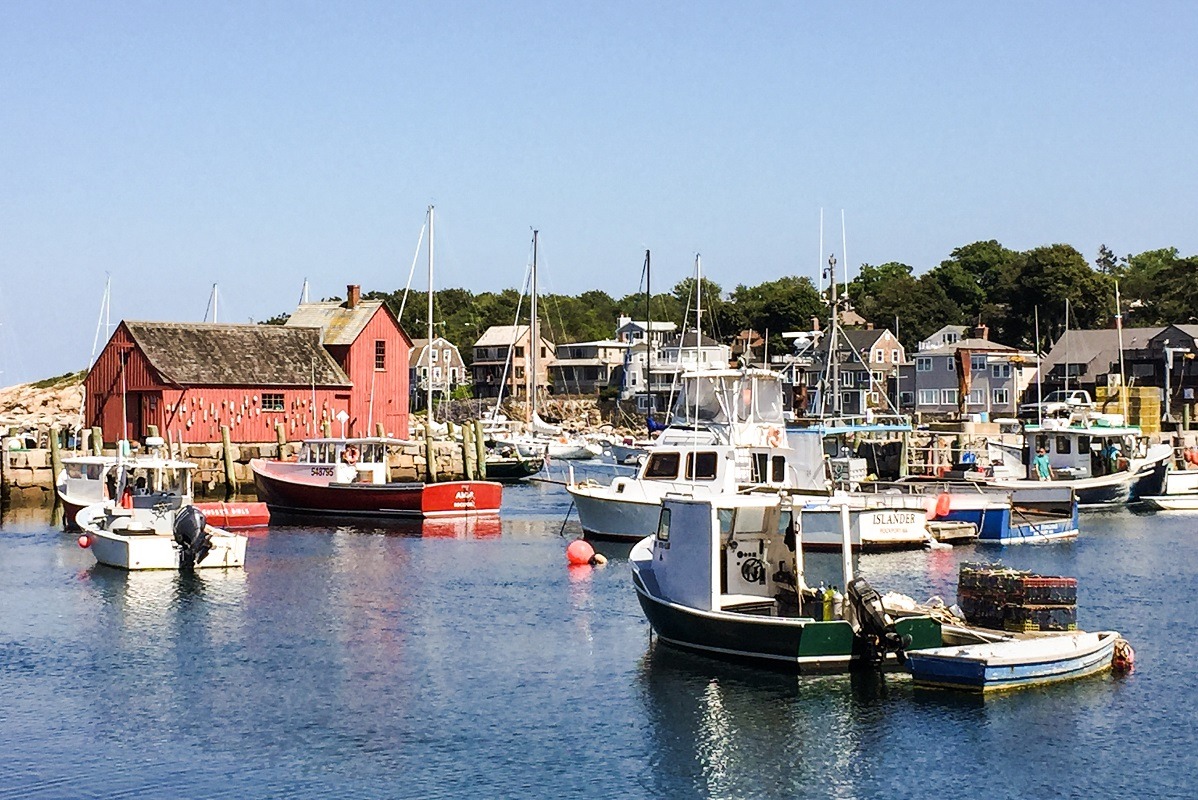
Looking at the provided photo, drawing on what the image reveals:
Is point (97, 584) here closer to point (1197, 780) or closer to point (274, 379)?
point (1197, 780)

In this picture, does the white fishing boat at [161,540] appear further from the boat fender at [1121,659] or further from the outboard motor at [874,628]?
the boat fender at [1121,659]

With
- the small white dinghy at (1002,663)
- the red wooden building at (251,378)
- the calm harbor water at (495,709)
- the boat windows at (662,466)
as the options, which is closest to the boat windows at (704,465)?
the boat windows at (662,466)

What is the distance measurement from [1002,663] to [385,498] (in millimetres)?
33592

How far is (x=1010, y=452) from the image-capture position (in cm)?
7100

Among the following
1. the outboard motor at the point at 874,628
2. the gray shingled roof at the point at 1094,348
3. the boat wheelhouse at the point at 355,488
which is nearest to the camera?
the outboard motor at the point at 874,628

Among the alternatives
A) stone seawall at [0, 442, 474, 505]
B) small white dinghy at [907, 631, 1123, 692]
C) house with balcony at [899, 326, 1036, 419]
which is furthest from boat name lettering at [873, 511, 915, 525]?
house with balcony at [899, 326, 1036, 419]

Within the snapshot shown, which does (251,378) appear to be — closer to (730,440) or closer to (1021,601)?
(730,440)

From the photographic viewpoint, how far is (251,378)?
226 feet

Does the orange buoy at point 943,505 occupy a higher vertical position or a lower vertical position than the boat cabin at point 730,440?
lower

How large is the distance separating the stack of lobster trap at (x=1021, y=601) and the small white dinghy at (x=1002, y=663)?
27.4 inches

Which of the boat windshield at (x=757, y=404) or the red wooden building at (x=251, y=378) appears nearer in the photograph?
the boat windshield at (x=757, y=404)

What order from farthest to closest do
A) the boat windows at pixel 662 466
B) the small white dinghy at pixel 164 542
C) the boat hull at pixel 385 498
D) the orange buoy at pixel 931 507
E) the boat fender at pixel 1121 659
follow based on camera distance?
the boat hull at pixel 385 498 → the orange buoy at pixel 931 507 → the boat windows at pixel 662 466 → the small white dinghy at pixel 164 542 → the boat fender at pixel 1121 659

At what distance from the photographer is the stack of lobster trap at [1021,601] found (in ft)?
82.6

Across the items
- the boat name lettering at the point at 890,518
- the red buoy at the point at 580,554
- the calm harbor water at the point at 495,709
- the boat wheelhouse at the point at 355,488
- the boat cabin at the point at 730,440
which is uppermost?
the boat cabin at the point at 730,440
